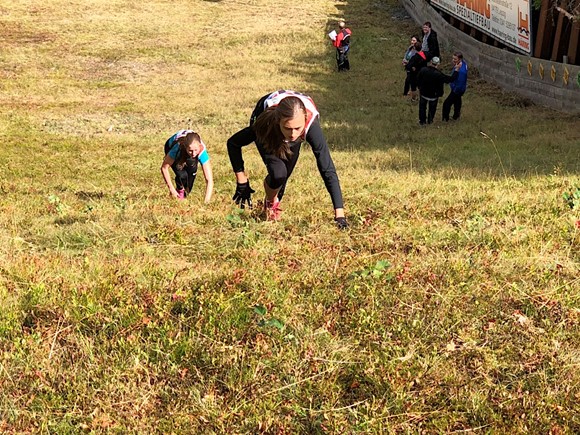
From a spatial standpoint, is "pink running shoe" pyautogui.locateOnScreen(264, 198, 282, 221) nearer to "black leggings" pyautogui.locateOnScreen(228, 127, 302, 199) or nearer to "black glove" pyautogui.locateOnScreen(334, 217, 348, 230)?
"black leggings" pyautogui.locateOnScreen(228, 127, 302, 199)

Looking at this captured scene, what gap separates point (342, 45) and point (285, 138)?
67.5ft

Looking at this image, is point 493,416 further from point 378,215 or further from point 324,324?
point 378,215

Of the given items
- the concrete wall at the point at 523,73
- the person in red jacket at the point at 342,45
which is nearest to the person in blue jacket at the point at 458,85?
Answer: the concrete wall at the point at 523,73

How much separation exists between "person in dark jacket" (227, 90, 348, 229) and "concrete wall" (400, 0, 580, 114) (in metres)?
12.6

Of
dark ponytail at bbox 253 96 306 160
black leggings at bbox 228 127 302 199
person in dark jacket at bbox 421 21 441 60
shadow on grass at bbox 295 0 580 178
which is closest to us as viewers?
dark ponytail at bbox 253 96 306 160

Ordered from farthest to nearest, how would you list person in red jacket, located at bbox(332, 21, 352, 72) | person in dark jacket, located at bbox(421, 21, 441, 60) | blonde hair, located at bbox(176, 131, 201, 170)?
person in red jacket, located at bbox(332, 21, 352, 72)
person in dark jacket, located at bbox(421, 21, 441, 60)
blonde hair, located at bbox(176, 131, 201, 170)

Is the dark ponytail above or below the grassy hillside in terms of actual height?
above

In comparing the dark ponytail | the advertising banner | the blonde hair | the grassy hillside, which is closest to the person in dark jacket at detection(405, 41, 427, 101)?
the advertising banner

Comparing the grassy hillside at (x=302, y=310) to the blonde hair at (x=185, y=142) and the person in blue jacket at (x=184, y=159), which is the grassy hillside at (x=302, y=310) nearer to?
the person in blue jacket at (x=184, y=159)

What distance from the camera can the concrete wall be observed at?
16.5m

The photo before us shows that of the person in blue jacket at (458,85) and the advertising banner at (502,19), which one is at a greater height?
the advertising banner at (502,19)

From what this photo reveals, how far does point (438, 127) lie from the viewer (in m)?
16.6

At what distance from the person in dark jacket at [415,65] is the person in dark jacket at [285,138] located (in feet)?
44.5

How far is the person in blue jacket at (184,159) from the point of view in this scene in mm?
8578
